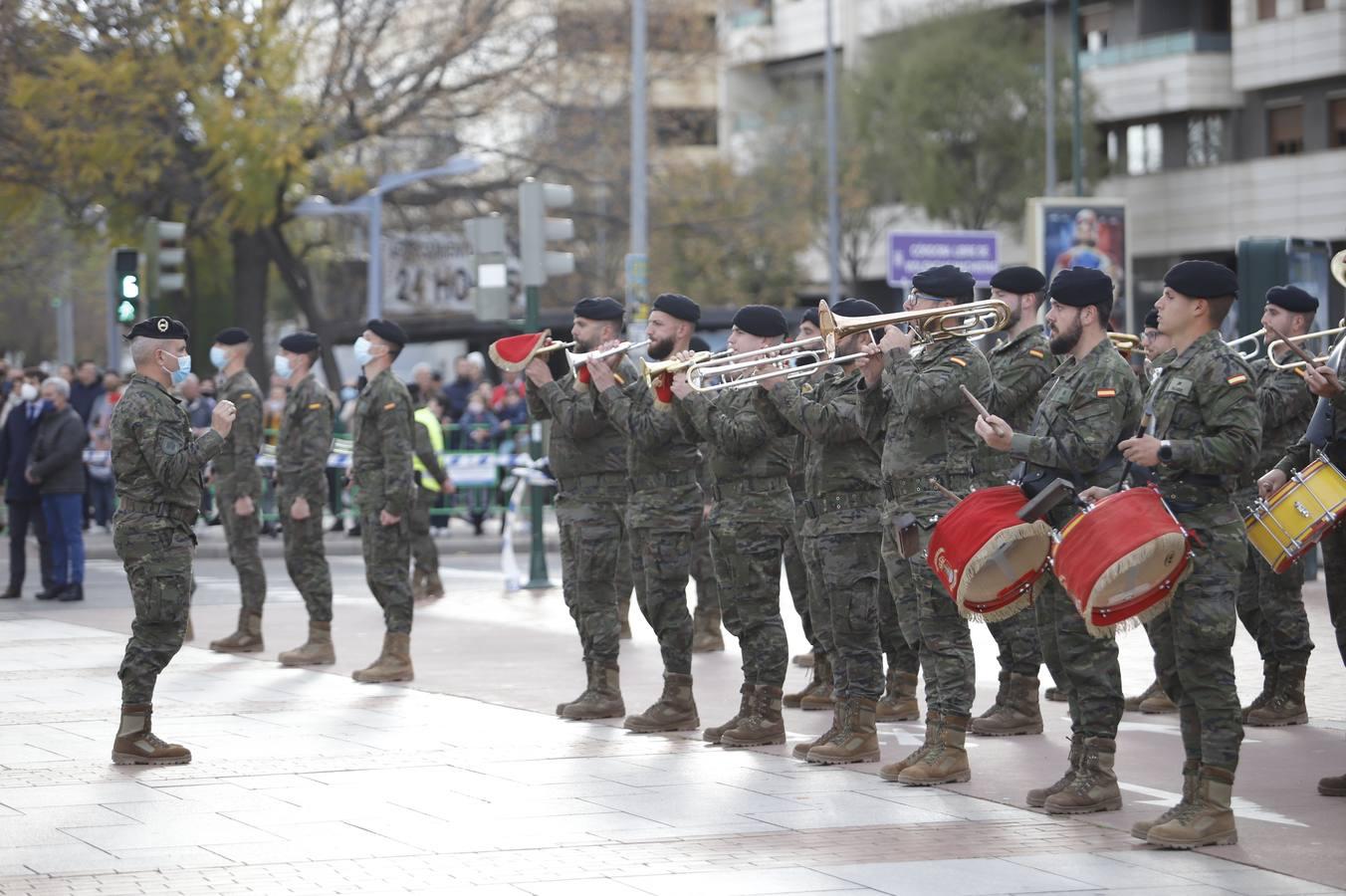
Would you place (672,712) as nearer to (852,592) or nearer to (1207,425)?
(852,592)

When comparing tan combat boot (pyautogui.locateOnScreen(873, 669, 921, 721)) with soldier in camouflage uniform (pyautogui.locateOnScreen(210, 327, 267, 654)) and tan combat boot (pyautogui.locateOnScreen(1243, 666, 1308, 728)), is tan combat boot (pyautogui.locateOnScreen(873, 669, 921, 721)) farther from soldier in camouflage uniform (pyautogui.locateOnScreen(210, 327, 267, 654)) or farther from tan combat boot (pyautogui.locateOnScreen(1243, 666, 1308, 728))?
soldier in camouflage uniform (pyautogui.locateOnScreen(210, 327, 267, 654))

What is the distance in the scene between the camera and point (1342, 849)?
25.6 feet

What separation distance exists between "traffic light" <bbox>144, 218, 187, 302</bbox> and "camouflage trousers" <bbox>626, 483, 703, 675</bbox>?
12468mm

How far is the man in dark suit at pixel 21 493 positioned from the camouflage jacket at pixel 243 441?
4598 millimetres

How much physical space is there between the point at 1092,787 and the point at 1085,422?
150cm

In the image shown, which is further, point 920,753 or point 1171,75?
point 1171,75

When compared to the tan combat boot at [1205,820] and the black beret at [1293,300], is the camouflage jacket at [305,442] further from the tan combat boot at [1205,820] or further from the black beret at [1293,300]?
the tan combat boot at [1205,820]

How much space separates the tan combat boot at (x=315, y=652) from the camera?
558 inches

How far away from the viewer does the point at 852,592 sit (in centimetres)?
996

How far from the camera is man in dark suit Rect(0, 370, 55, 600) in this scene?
19.1 metres

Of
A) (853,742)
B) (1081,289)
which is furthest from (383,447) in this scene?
(1081,289)

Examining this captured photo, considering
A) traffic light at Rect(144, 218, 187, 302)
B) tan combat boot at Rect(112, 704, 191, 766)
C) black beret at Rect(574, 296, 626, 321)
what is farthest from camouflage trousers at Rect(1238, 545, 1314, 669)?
traffic light at Rect(144, 218, 187, 302)

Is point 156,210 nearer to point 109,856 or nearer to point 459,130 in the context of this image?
point 459,130

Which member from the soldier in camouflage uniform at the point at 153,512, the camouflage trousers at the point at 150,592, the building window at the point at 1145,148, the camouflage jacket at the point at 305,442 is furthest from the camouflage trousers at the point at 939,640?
the building window at the point at 1145,148
